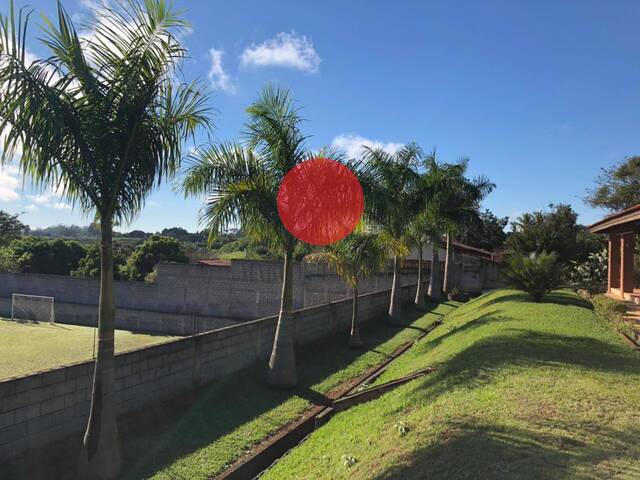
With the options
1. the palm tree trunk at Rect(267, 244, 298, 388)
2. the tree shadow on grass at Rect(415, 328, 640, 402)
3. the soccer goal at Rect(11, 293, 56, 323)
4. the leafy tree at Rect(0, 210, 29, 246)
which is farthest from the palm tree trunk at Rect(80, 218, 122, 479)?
the leafy tree at Rect(0, 210, 29, 246)

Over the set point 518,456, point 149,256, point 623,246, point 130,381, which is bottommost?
point 130,381

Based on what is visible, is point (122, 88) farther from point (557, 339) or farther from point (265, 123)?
point (557, 339)

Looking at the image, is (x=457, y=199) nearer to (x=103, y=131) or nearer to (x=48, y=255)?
(x=103, y=131)

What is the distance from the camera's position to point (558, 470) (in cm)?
371

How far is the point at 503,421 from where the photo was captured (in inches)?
190

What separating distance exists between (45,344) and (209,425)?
18471 mm

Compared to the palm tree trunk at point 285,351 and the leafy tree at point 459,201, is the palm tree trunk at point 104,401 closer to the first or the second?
the palm tree trunk at point 285,351

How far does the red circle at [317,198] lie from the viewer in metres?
9.28

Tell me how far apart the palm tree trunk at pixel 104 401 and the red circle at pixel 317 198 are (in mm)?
4054

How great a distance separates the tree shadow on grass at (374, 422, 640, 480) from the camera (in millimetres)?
3711

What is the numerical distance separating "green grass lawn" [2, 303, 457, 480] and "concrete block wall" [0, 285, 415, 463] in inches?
8.3

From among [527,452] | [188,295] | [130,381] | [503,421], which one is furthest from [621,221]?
[188,295]

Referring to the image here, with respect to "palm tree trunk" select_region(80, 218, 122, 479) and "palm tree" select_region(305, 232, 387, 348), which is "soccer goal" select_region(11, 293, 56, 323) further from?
"palm tree trunk" select_region(80, 218, 122, 479)

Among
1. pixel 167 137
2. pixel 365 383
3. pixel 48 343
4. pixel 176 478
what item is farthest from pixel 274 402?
pixel 48 343
